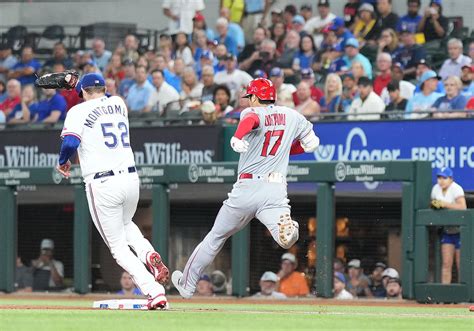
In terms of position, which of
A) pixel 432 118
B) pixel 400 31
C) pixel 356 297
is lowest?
pixel 356 297

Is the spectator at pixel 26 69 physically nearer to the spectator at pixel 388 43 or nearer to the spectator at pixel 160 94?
the spectator at pixel 160 94

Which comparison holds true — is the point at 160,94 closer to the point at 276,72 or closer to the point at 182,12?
the point at 276,72

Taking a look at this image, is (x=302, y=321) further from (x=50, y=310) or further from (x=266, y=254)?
(x=266, y=254)

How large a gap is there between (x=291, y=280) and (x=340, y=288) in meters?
0.69

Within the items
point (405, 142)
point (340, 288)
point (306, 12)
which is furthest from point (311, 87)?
point (340, 288)

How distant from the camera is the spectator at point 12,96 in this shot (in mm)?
21328

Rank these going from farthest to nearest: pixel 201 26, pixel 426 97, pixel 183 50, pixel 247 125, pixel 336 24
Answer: pixel 201 26 → pixel 183 50 → pixel 336 24 → pixel 426 97 → pixel 247 125

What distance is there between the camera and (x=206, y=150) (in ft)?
59.1

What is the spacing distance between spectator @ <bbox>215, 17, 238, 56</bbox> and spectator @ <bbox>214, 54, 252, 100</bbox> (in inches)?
73.3

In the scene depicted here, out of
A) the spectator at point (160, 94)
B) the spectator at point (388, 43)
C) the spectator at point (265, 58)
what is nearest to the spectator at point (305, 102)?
the spectator at point (388, 43)

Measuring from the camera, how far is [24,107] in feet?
68.2

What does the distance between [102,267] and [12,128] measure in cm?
380

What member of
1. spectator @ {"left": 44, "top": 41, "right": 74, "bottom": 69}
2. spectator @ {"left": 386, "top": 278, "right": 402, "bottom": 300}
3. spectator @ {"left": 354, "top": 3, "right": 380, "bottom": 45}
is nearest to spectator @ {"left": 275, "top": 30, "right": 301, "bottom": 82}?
spectator @ {"left": 354, "top": 3, "right": 380, "bottom": 45}

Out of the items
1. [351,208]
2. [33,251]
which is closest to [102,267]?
[33,251]
